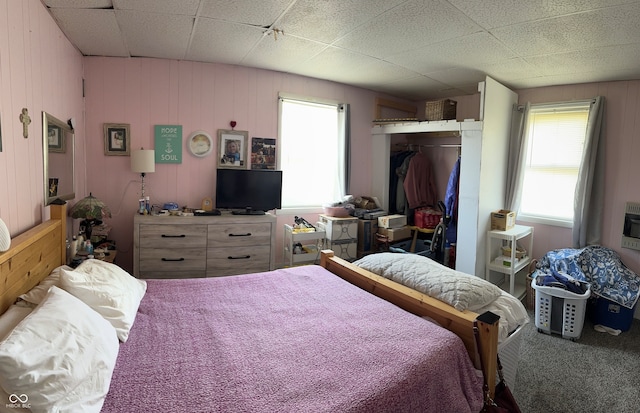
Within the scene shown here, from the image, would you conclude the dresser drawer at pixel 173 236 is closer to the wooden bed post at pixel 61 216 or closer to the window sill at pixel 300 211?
the wooden bed post at pixel 61 216

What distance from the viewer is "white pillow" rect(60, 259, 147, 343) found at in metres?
1.50

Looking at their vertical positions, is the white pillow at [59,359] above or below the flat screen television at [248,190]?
below

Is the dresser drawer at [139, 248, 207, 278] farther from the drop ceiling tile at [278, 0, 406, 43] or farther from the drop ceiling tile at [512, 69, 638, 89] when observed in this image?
the drop ceiling tile at [512, 69, 638, 89]

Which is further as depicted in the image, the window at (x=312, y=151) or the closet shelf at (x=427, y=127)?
the window at (x=312, y=151)

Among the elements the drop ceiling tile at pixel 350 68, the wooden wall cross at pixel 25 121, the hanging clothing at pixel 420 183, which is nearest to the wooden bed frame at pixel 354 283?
the wooden wall cross at pixel 25 121

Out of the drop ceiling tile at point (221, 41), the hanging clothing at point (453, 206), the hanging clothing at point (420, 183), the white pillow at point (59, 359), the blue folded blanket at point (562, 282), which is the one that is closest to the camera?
the white pillow at point (59, 359)

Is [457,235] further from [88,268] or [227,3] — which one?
[88,268]

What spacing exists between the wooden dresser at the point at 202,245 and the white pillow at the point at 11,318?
1740 mm

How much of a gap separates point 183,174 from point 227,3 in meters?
1.90

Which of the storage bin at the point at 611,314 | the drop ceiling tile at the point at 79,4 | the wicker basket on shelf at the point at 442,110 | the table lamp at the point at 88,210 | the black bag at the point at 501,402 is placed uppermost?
the drop ceiling tile at the point at 79,4

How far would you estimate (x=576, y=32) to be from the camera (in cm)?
244

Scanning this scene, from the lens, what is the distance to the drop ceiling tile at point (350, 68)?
3.27 metres

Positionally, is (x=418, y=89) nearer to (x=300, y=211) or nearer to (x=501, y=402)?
(x=300, y=211)

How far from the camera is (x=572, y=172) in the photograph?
3.84 meters
